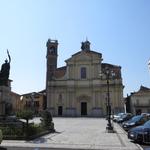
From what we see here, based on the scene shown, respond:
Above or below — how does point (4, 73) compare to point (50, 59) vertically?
below

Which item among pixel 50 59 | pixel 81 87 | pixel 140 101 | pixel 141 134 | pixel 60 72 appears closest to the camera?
pixel 141 134

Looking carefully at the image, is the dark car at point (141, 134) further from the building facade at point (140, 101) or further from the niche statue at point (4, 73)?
the building facade at point (140, 101)

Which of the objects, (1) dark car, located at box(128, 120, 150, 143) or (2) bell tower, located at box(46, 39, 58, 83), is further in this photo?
(2) bell tower, located at box(46, 39, 58, 83)

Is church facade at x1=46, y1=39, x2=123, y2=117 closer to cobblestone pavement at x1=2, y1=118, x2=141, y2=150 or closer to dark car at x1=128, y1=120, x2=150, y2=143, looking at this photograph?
cobblestone pavement at x1=2, y1=118, x2=141, y2=150

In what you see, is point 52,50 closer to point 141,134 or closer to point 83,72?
point 83,72

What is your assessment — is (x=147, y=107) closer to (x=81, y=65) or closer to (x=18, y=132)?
(x=81, y=65)

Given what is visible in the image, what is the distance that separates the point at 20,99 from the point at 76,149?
74597 mm

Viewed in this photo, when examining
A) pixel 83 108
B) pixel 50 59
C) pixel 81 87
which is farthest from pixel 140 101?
pixel 50 59

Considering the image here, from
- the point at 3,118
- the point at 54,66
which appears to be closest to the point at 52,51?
the point at 54,66

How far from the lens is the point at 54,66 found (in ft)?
240

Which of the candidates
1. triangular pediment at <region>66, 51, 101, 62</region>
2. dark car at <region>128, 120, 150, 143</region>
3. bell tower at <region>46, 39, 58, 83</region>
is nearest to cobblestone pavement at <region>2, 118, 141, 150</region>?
dark car at <region>128, 120, 150, 143</region>

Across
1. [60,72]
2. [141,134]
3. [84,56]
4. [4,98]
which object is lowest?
[141,134]

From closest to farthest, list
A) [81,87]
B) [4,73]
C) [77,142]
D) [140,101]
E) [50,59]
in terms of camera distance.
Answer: [77,142], [4,73], [81,87], [140,101], [50,59]

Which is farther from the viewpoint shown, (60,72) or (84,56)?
(60,72)
